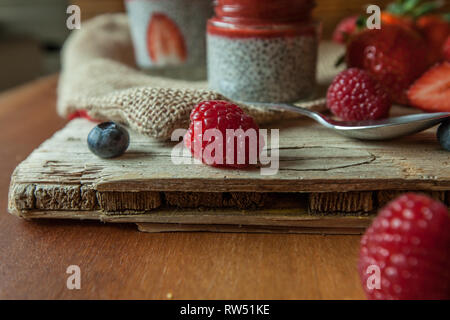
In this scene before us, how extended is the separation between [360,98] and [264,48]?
0.17 meters

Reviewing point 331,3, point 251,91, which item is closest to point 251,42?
point 251,91

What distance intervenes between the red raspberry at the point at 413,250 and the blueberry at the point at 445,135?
0.21 m

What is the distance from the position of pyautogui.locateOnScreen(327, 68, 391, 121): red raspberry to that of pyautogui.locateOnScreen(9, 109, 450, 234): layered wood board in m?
0.11

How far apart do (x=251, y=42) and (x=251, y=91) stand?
78mm

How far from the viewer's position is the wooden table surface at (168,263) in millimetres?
431

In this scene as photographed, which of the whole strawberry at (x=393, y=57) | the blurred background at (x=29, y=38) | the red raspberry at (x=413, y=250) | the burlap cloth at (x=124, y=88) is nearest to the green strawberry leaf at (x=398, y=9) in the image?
the burlap cloth at (x=124, y=88)

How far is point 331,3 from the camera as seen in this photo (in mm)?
1324

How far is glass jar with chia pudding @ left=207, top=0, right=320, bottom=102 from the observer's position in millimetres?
717

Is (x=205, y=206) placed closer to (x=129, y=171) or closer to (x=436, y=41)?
(x=129, y=171)

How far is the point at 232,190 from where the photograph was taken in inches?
20.1

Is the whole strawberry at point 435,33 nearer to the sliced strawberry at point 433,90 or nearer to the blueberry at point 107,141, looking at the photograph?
the sliced strawberry at point 433,90

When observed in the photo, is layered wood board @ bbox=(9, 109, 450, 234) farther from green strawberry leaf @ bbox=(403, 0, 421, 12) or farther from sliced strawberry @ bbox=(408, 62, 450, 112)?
green strawberry leaf @ bbox=(403, 0, 421, 12)
